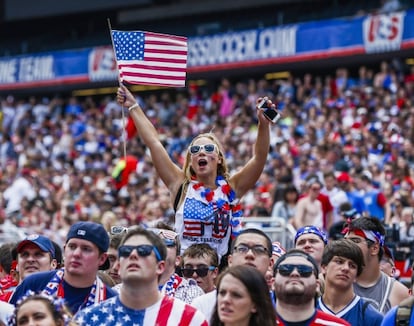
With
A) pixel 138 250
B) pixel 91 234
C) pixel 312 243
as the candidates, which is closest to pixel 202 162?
pixel 312 243

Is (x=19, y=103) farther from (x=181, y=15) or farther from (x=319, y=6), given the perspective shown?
(x=319, y=6)

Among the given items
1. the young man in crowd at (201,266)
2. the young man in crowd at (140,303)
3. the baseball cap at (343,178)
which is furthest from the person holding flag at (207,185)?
the baseball cap at (343,178)

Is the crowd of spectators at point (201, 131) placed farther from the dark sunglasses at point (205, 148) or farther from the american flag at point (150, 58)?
the dark sunglasses at point (205, 148)

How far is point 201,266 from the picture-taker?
8.23m

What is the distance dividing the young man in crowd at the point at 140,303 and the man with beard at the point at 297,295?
1.57 ft

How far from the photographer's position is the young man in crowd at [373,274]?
8.28 m

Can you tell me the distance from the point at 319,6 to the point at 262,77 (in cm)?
232

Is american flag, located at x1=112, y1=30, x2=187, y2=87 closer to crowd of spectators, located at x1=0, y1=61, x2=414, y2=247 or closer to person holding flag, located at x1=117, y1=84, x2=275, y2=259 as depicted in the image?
person holding flag, located at x1=117, y1=84, x2=275, y2=259

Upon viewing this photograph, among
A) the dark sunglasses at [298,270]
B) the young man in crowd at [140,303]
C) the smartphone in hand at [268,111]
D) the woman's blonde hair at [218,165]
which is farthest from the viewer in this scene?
the woman's blonde hair at [218,165]

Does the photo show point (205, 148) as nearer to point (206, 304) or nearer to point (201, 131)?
point (206, 304)

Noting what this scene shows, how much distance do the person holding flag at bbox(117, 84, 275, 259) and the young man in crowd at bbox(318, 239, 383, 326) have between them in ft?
4.18

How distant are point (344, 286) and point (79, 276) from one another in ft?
5.83

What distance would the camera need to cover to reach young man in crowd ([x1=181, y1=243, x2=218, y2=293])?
27.0 feet

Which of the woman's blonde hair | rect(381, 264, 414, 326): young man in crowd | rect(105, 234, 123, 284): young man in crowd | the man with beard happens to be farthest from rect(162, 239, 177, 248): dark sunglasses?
rect(381, 264, 414, 326): young man in crowd
